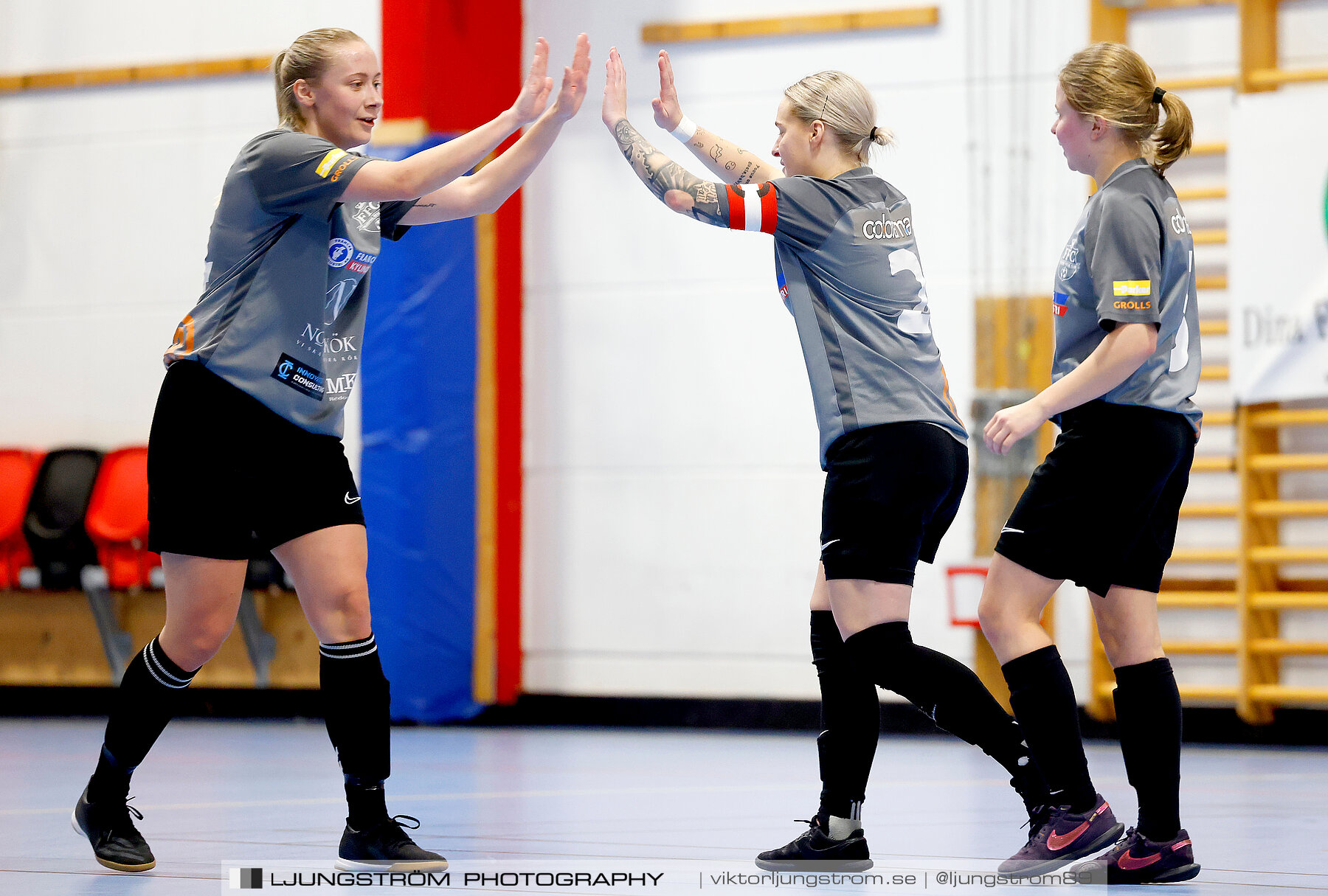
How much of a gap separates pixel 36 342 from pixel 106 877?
465 cm

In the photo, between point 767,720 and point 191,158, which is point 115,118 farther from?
point 767,720

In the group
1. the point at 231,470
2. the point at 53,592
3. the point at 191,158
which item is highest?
the point at 191,158

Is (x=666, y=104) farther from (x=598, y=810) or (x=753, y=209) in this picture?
(x=598, y=810)

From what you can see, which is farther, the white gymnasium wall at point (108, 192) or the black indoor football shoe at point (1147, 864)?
the white gymnasium wall at point (108, 192)

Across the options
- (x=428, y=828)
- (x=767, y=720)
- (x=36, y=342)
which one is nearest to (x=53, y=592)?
(x=36, y=342)

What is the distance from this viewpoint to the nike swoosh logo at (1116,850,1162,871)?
257 centimetres

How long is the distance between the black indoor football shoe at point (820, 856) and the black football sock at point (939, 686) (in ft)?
0.99

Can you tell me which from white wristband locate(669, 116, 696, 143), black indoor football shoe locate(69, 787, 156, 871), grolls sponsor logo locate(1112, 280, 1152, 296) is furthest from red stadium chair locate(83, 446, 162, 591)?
grolls sponsor logo locate(1112, 280, 1152, 296)

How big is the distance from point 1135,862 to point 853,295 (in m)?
1.14

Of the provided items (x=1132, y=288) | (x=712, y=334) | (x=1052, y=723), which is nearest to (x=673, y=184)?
(x=1132, y=288)

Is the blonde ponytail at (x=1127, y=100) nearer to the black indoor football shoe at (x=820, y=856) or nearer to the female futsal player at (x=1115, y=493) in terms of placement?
the female futsal player at (x=1115, y=493)

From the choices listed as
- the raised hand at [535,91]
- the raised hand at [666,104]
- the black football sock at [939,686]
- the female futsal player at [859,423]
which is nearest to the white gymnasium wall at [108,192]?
the raised hand at [666,104]

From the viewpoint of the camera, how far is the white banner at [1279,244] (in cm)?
529

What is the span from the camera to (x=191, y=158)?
21.6ft
